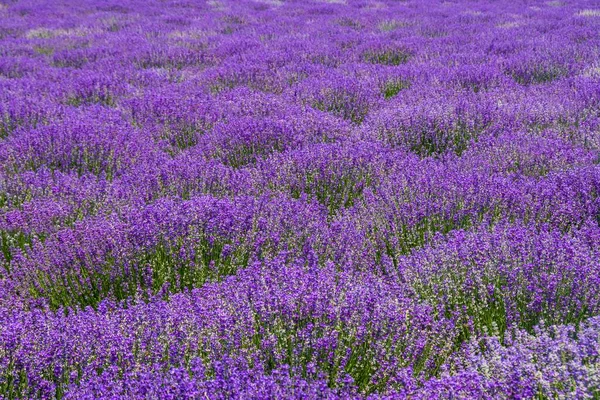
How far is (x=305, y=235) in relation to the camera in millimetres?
3051

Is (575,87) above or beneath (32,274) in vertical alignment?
above

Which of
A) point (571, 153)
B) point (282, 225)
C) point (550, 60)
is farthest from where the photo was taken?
point (550, 60)

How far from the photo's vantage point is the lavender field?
1960 mm

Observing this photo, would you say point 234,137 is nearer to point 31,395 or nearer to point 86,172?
point 86,172

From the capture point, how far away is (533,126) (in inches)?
189

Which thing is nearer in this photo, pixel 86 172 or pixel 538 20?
pixel 86 172

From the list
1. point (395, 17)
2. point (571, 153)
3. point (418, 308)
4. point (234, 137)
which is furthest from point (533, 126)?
point (395, 17)

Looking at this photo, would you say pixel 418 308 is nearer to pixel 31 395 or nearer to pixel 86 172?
pixel 31 395

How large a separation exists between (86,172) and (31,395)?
8.44ft

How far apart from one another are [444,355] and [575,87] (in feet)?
15.4

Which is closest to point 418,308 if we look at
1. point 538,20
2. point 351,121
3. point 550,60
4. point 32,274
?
point 32,274

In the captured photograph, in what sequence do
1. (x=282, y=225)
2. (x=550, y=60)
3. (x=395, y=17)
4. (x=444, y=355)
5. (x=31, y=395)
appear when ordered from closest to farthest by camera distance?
(x=31, y=395) → (x=444, y=355) → (x=282, y=225) → (x=550, y=60) → (x=395, y=17)

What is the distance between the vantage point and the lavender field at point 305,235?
196 centimetres

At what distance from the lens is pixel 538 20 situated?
1105 cm
